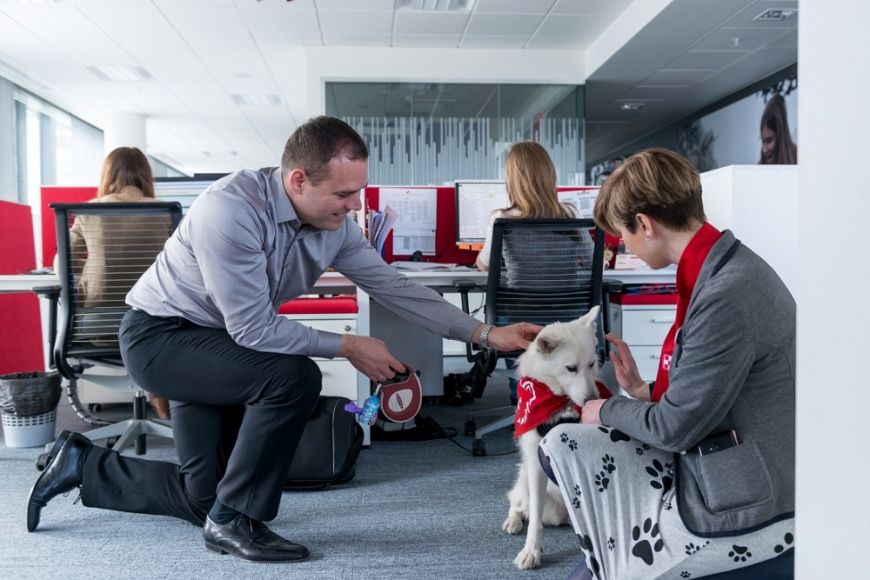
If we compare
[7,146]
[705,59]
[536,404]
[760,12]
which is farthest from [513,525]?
[7,146]

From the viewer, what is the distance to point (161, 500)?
201 cm

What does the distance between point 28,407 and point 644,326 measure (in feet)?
9.49

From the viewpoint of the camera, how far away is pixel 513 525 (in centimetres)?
203

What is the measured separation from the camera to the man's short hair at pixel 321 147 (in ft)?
5.95

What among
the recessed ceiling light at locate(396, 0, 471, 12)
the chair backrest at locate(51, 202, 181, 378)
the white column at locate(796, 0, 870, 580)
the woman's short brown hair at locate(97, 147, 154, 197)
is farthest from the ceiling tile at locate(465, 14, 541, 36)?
the white column at locate(796, 0, 870, 580)

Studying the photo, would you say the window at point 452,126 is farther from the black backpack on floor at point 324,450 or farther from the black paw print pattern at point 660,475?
the black paw print pattern at point 660,475

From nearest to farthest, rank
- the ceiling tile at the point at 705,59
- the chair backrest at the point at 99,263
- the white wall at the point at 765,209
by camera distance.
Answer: the chair backrest at the point at 99,263 < the white wall at the point at 765,209 < the ceiling tile at the point at 705,59

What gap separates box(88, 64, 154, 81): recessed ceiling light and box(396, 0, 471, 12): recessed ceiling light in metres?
3.51

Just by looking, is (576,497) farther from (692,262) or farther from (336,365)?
(336,365)

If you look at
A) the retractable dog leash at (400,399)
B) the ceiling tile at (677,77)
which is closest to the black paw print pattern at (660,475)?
the retractable dog leash at (400,399)

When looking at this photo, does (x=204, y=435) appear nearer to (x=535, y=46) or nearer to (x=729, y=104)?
(x=535, y=46)

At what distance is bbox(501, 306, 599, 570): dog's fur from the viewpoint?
183 cm

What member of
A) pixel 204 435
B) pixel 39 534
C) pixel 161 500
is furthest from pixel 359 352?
pixel 39 534

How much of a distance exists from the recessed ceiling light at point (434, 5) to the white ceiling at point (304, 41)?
2cm
